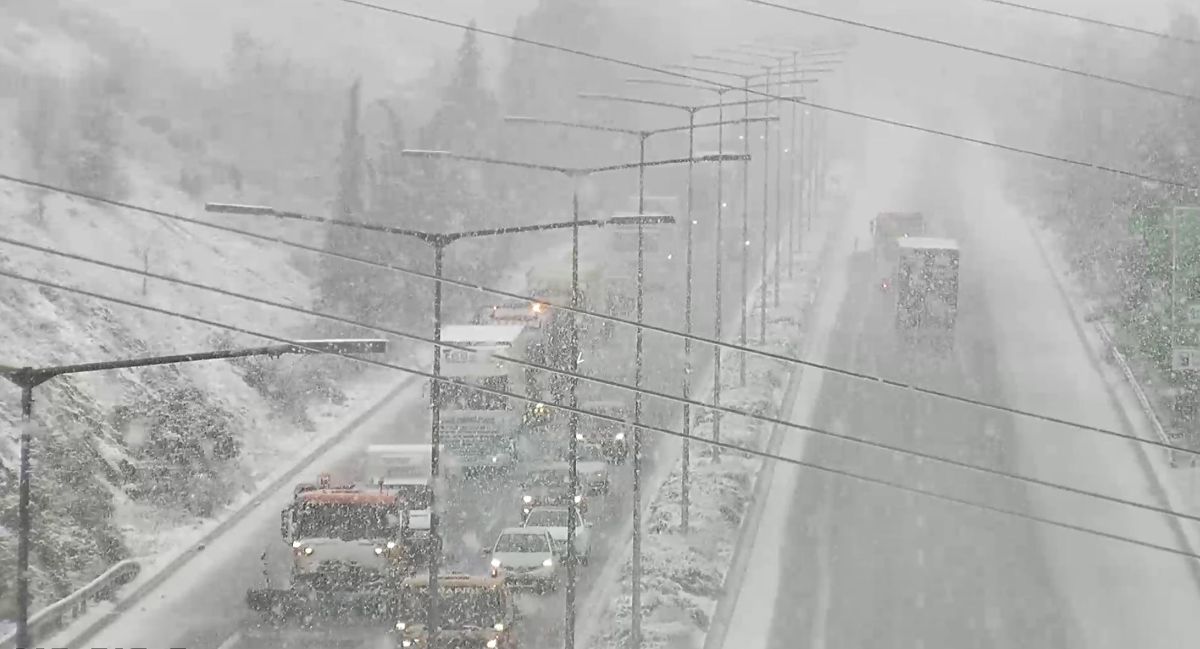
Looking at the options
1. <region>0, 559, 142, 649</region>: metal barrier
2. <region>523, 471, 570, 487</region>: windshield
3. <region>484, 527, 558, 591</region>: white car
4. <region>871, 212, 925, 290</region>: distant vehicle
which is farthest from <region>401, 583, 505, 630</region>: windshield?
<region>871, 212, 925, 290</region>: distant vehicle

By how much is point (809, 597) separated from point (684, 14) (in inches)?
4126

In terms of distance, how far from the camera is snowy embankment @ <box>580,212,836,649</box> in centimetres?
2561

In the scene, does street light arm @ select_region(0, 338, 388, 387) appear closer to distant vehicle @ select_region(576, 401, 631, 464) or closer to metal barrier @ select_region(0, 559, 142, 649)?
metal barrier @ select_region(0, 559, 142, 649)

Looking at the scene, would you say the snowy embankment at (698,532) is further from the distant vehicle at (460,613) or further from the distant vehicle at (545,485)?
the distant vehicle at (460,613)

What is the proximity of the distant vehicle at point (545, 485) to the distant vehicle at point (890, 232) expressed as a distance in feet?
107

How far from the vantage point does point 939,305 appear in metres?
51.6

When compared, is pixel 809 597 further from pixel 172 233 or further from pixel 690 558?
pixel 172 233

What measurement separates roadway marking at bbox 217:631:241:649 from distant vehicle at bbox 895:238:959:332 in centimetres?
3235

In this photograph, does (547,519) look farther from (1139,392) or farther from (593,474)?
(1139,392)

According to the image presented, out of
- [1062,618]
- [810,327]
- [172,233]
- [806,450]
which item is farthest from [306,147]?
[1062,618]

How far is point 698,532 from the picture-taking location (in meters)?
30.5

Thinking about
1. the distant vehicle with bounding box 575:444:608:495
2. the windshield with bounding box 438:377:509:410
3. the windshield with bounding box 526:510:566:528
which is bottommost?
the windshield with bounding box 526:510:566:528

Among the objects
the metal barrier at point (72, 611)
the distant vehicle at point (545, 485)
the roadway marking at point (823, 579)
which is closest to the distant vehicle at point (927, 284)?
the roadway marking at point (823, 579)

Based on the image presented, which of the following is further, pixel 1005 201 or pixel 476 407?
pixel 1005 201
